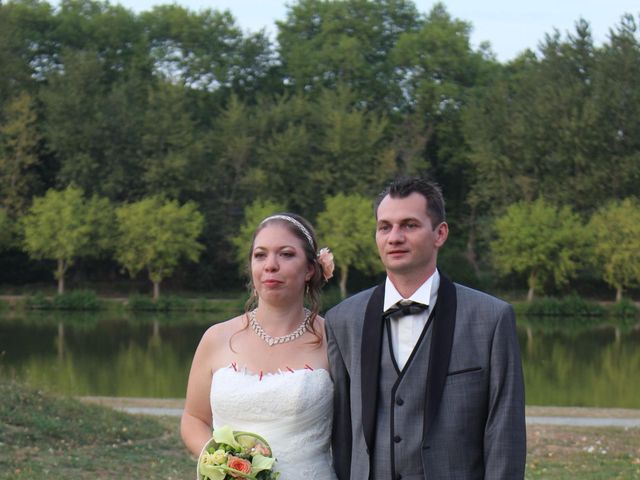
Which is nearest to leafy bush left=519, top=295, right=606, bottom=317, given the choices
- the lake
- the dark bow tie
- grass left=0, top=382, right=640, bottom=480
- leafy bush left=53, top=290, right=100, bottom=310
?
the lake

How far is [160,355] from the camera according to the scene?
984 inches

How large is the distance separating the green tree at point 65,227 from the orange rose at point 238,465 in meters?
40.2

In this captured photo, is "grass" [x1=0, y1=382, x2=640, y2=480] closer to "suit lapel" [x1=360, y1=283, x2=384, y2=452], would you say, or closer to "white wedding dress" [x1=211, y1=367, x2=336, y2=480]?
"white wedding dress" [x1=211, y1=367, x2=336, y2=480]

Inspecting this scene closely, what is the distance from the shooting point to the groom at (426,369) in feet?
11.9

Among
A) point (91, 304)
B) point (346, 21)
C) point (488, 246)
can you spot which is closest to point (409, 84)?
point (346, 21)

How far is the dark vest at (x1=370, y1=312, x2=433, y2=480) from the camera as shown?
3662 mm

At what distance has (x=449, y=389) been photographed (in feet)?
12.0

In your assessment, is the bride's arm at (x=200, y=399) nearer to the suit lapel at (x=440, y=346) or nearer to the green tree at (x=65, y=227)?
the suit lapel at (x=440, y=346)

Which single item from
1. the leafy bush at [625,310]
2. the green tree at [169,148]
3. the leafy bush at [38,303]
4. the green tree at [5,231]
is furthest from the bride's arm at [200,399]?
the green tree at [169,148]

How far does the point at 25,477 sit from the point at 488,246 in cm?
4000

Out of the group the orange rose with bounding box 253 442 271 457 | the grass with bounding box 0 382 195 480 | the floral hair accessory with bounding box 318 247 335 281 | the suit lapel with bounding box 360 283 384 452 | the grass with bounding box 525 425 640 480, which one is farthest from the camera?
the grass with bounding box 525 425 640 480

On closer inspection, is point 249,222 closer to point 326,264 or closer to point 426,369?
point 326,264

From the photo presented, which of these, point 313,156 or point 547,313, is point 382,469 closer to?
point 547,313

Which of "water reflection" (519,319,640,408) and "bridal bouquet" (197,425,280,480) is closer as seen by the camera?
"bridal bouquet" (197,425,280,480)
